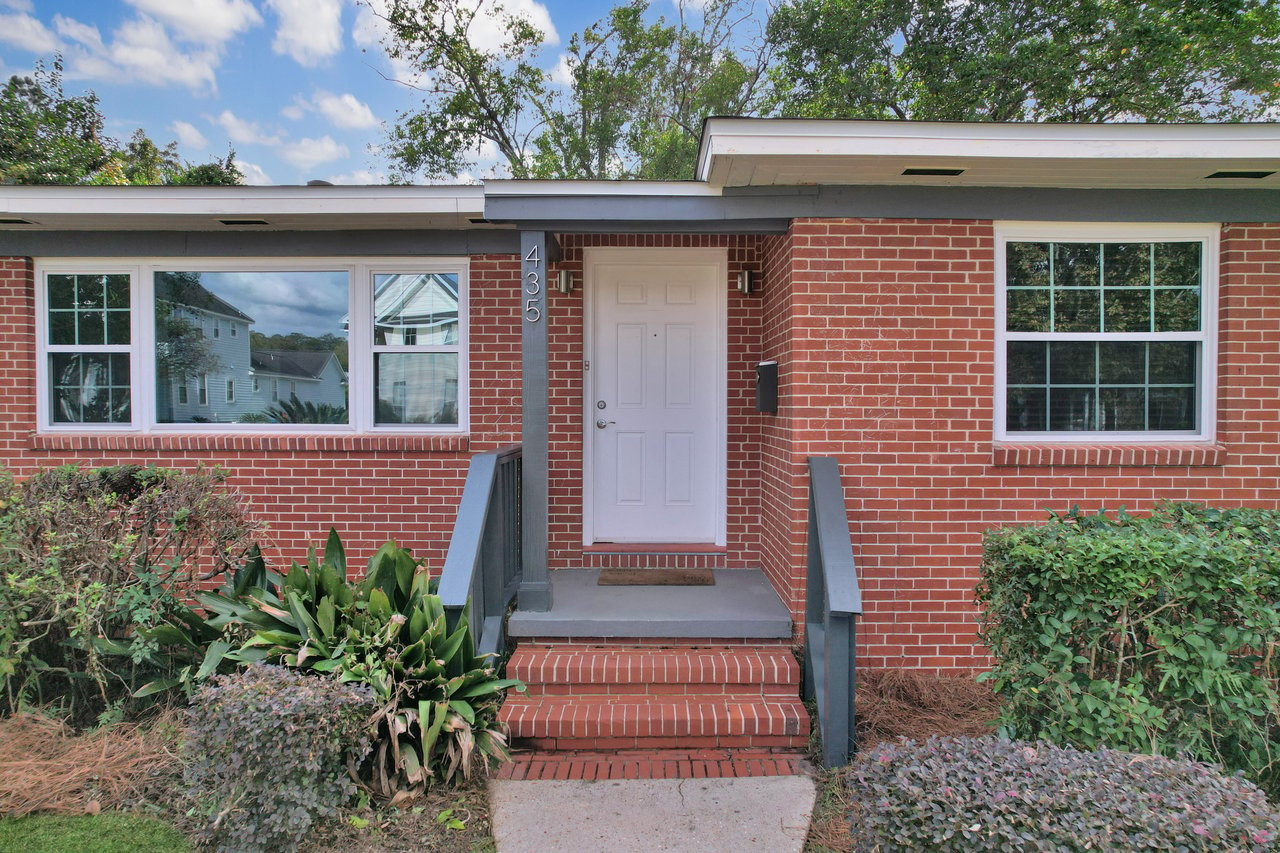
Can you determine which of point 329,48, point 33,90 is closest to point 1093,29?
point 329,48

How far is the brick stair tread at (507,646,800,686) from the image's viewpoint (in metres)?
3.71

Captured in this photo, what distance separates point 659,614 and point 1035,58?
41.2 ft

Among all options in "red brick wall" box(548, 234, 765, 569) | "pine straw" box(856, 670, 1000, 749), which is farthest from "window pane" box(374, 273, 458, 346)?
"pine straw" box(856, 670, 1000, 749)

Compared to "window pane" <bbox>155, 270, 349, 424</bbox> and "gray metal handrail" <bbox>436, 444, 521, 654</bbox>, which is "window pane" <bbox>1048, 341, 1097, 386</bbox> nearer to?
"gray metal handrail" <bbox>436, 444, 521, 654</bbox>

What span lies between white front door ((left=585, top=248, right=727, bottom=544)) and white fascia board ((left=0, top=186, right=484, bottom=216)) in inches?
46.9

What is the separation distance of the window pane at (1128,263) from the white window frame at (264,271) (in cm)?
419

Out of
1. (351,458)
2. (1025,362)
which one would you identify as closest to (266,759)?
(351,458)

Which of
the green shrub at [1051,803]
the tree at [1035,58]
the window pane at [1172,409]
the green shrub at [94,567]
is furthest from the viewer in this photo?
the tree at [1035,58]

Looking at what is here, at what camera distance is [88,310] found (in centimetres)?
529

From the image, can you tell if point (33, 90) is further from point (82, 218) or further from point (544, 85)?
point (82, 218)

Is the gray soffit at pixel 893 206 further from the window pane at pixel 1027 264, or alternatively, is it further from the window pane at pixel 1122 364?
the window pane at pixel 1122 364

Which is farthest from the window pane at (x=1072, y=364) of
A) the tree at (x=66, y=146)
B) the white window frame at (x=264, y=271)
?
the tree at (x=66, y=146)

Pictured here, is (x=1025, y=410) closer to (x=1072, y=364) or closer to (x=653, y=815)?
(x=1072, y=364)

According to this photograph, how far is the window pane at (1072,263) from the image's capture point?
436 centimetres
